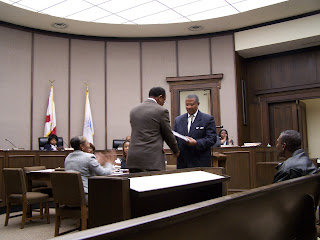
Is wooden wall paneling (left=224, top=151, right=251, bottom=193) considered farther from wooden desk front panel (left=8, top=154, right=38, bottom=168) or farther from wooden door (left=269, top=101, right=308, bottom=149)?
wooden desk front panel (left=8, top=154, right=38, bottom=168)

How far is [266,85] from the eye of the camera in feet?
28.9

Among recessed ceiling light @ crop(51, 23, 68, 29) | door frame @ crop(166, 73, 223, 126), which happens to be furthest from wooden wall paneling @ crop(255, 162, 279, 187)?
recessed ceiling light @ crop(51, 23, 68, 29)

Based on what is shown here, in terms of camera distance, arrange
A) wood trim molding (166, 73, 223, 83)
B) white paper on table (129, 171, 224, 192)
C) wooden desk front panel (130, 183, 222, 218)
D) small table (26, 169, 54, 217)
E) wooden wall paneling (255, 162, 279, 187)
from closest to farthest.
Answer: white paper on table (129, 171, 224, 192) < wooden desk front panel (130, 183, 222, 218) < small table (26, 169, 54, 217) < wooden wall paneling (255, 162, 279, 187) < wood trim molding (166, 73, 223, 83)

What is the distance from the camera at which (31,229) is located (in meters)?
4.23

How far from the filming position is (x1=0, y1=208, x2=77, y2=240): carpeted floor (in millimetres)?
3816

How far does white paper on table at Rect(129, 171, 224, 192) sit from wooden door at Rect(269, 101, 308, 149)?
737cm

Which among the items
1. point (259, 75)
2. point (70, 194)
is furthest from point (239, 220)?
point (259, 75)

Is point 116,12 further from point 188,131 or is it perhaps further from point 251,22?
point 188,131

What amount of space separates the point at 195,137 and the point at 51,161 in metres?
4.00

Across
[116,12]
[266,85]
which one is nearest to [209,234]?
[116,12]

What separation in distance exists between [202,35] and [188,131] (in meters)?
6.04

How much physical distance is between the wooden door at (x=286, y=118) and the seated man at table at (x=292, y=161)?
20.3 feet

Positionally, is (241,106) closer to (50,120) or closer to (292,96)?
(292,96)

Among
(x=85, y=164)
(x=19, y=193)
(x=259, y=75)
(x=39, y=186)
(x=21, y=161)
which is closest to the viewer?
(x=85, y=164)
